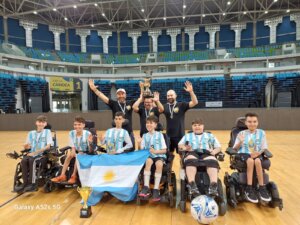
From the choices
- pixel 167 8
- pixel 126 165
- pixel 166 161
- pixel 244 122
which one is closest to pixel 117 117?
pixel 126 165

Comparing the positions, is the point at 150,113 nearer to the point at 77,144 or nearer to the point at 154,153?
the point at 154,153

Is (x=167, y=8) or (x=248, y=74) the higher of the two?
(x=167, y=8)

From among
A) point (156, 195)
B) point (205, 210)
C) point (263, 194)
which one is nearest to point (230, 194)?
point (263, 194)

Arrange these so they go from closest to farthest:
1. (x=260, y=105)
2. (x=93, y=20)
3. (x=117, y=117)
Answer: (x=117, y=117), (x=260, y=105), (x=93, y=20)

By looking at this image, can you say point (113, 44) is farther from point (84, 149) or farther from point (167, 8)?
point (84, 149)

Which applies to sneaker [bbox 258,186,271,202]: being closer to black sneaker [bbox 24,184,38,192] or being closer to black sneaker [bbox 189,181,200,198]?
black sneaker [bbox 189,181,200,198]

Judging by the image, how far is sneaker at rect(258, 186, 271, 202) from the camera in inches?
110

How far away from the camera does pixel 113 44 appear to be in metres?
22.3

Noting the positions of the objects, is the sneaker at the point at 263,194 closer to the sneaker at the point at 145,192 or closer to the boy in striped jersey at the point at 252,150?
the boy in striped jersey at the point at 252,150

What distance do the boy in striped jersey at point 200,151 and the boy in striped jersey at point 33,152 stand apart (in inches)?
93.8

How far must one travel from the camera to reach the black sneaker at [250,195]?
2836mm

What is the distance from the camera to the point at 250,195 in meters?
2.88

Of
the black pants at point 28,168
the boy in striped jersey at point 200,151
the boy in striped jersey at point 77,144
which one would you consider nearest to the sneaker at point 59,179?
the boy in striped jersey at point 77,144

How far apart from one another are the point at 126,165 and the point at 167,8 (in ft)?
65.7
